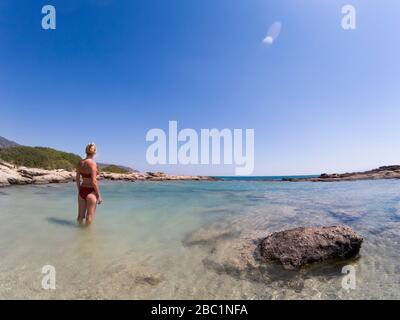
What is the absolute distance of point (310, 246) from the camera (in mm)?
5094

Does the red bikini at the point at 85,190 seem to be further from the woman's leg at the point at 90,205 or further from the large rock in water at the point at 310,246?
the large rock in water at the point at 310,246

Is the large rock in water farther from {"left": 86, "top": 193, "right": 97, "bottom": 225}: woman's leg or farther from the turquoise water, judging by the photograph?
{"left": 86, "top": 193, "right": 97, "bottom": 225}: woman's leg

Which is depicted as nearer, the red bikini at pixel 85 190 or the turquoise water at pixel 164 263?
the turquoise water at pixel 164 263

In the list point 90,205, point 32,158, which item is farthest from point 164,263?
point 32,158

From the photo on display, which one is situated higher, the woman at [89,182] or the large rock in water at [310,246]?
the woman at [89,182]

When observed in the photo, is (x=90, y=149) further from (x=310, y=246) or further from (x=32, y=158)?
(x=32, y=158)

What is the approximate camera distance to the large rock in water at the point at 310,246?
489 cm

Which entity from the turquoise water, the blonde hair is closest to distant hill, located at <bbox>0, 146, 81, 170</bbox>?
the turquoise water

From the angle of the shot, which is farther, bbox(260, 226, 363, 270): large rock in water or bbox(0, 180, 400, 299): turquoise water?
bbox(260, 226, 363, 270): large rock in water

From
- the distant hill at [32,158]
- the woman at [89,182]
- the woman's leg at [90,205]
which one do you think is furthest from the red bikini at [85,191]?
the distant hill at [32,158]

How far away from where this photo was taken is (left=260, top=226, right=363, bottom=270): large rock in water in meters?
4.89

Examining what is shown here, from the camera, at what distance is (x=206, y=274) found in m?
Result: 4.50

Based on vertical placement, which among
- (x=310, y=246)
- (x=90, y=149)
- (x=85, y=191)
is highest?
(x=90, y=149)
